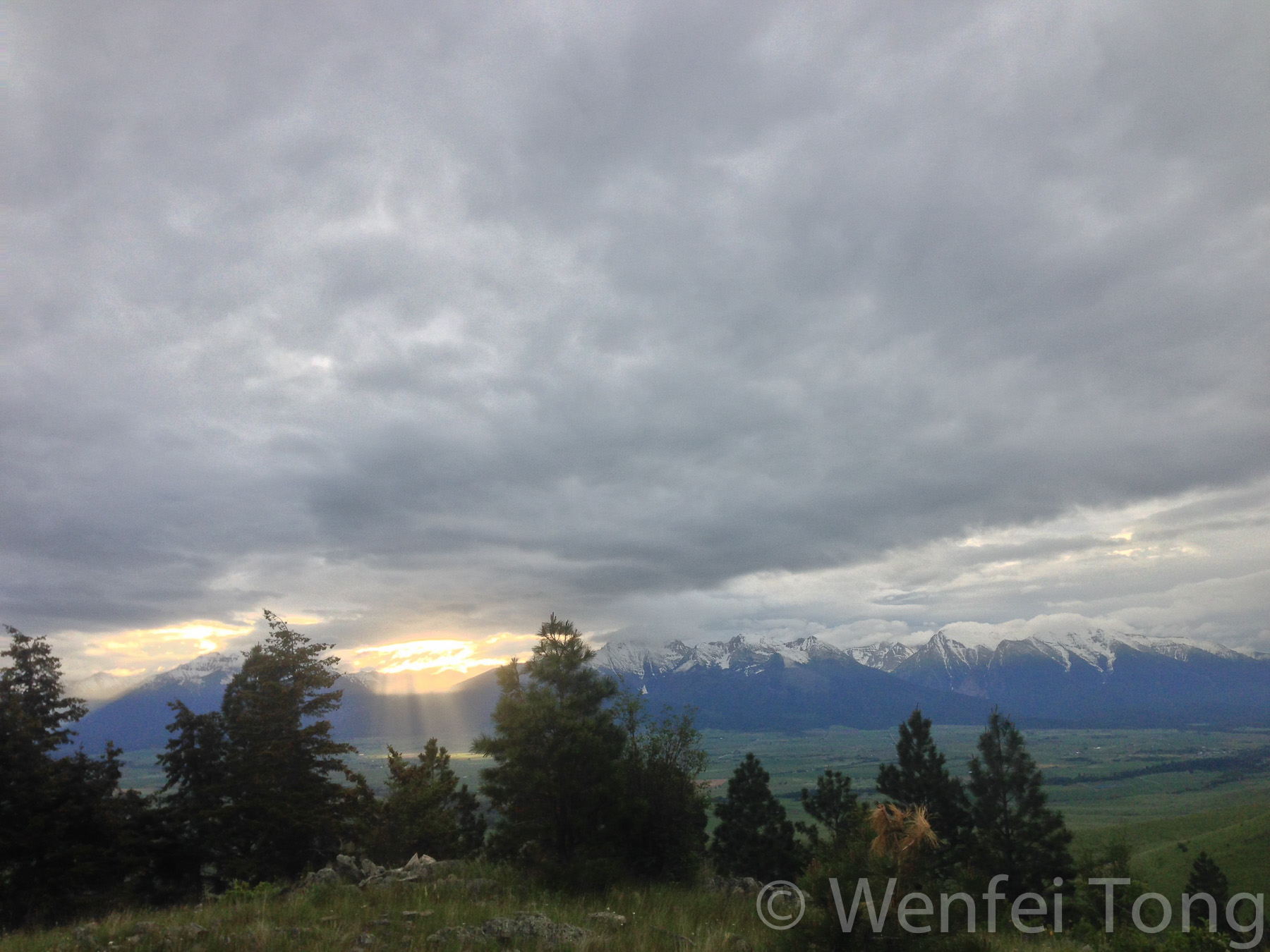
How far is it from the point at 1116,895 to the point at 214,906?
30.8 meters

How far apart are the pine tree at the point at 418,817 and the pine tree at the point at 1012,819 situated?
3309 centimetres

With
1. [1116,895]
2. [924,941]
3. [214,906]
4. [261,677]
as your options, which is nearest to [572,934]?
[924,941]

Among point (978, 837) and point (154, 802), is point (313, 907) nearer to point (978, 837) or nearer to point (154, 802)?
point (154, 802)

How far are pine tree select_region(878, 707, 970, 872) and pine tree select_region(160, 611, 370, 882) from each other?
3645 centimetres

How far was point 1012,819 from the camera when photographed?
43.4 metres

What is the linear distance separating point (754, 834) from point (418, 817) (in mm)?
27340

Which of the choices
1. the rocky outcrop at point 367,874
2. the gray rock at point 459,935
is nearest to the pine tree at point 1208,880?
the rocky outcrop at point 367,874

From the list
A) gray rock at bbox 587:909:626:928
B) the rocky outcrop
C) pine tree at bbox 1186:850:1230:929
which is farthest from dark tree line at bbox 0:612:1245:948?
pine tree at bbox 1186:850:1230:929

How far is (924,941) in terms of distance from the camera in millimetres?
8938

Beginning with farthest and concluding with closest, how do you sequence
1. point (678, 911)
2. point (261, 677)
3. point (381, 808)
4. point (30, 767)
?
1. point (381, 808)
2. point (261, 677)
3. point (30, 767)
4. point (678, 911)

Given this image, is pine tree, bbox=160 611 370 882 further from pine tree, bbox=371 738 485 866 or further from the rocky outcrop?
the rocky outcrop

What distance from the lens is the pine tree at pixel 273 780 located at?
30578 mm

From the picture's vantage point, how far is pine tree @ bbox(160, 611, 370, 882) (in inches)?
1204

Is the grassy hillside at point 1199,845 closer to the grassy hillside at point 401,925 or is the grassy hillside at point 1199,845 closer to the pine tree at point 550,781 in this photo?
the pine tree at point 550,781
